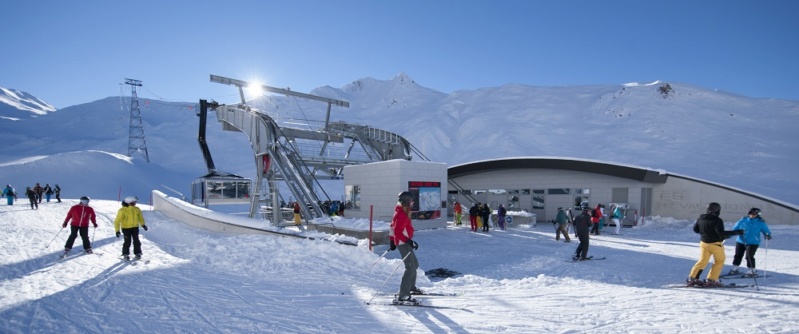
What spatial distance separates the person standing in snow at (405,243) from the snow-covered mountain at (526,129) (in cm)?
2797

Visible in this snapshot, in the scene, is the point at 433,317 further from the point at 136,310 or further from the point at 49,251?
the point at 49,251

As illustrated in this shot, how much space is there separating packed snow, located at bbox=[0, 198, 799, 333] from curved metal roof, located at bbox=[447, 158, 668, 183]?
861 cm

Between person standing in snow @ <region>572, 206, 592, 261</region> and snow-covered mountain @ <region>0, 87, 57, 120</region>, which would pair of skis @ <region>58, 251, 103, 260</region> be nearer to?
person standing in snow @ <region>572, 206, 592, 261</region>

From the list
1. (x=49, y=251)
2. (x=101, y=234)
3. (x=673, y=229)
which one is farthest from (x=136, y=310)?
(x=673, y=229)

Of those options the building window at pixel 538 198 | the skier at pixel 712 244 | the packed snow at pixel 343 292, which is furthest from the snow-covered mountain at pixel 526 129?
the skier at pixel 712 244

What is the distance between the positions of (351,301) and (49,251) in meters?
9.32

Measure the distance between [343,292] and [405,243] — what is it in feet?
5.37

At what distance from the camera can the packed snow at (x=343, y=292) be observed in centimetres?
469

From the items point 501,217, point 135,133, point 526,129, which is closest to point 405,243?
point 501,217

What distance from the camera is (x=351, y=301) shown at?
5.83 m

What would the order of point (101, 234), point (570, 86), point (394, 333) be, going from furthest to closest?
point (570, 86) < point (101, 234) < point (394, 333)

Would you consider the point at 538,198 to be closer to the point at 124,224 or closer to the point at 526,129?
the point at 124,224

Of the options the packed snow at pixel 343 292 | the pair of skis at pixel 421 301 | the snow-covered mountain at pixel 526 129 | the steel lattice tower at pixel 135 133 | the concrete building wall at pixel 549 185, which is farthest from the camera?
the steel lattice tower at pixel 135 133

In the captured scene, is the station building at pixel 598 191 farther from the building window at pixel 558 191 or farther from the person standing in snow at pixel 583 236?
the person standing in snow at pixel 583 236
